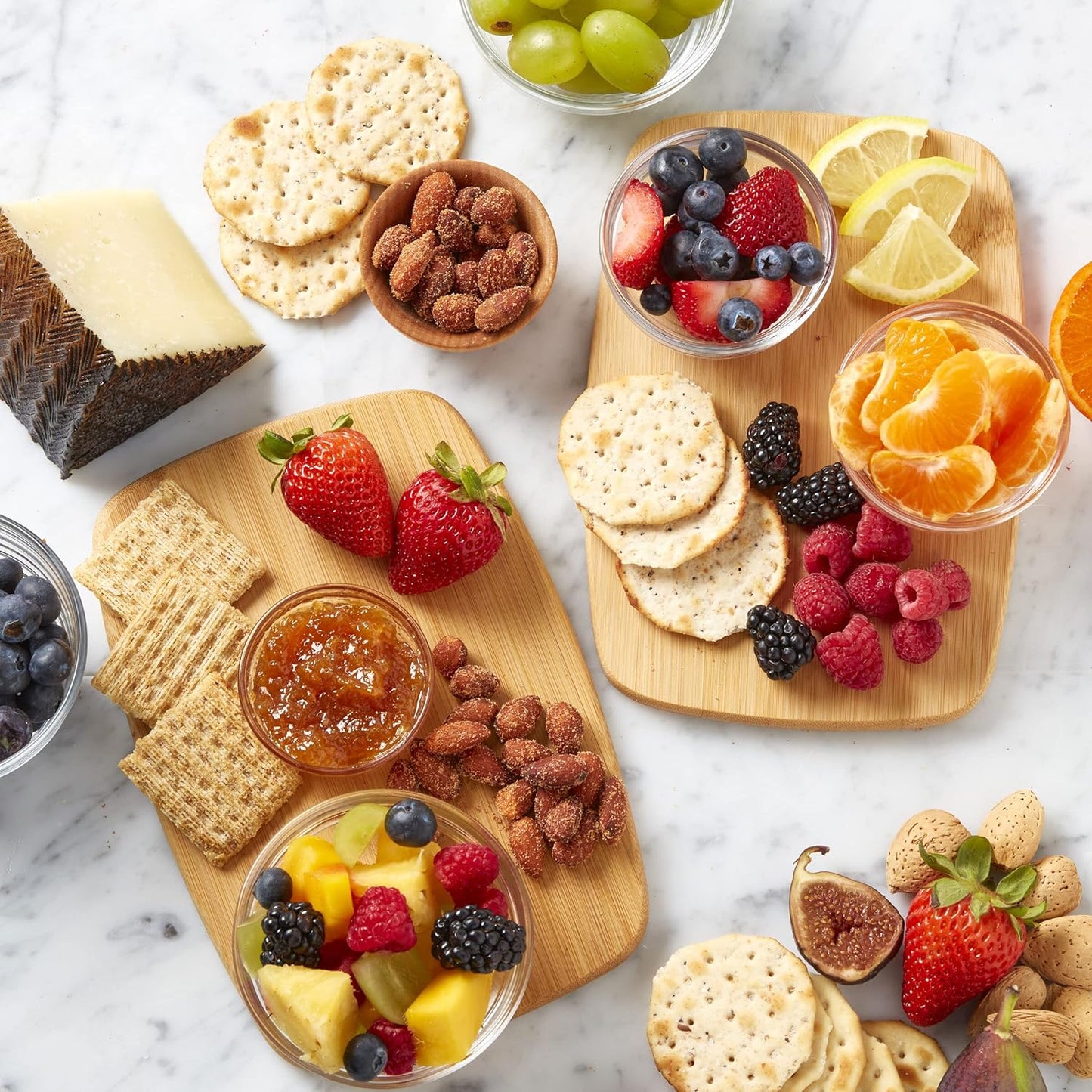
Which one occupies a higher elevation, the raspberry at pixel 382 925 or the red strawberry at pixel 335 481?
the red strawberry at pixel 335 481

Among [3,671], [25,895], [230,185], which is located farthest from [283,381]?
[25,895]

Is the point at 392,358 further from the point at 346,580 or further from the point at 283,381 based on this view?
the point at 346,580

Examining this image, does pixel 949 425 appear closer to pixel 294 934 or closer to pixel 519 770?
pixel 519 770

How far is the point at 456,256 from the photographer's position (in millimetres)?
2135

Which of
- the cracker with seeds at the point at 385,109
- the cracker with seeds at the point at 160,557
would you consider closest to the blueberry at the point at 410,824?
the cracker with seeds at the point at 160,557

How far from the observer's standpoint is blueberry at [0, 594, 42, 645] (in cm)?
188

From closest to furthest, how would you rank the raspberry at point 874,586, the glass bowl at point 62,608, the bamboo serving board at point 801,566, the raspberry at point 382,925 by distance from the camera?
the raspberry at point 382,925 → the glass bowl at point 62,608 → the raspberry at point 874,586 → the bamboo serving board at point 801,566

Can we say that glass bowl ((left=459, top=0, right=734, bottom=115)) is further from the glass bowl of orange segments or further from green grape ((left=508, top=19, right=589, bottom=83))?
the glass bowl of orange segments

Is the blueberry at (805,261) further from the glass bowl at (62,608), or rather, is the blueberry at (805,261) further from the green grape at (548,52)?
the glass bowl at (62,608)

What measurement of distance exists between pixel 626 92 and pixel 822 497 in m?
0.89

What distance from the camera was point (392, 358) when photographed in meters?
2.30

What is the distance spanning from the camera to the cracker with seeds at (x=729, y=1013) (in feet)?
6.81

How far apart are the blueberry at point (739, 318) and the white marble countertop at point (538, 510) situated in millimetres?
402

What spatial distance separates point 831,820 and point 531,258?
1.30 meters
